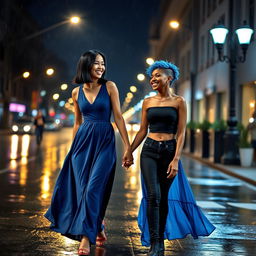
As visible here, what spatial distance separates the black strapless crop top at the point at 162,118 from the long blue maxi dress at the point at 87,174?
1.37 ft

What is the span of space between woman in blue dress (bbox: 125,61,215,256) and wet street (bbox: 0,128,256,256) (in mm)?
270

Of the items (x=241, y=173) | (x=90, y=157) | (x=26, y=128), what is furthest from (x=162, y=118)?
(x=26, y=128)

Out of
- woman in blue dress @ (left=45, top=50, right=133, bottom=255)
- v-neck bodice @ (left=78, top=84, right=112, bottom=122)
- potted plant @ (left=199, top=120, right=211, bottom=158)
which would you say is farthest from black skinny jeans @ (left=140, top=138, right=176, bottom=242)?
potted plant @ (left=199, top=120, right=211, bottom=158)

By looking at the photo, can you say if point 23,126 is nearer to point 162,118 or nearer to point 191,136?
point 191,136

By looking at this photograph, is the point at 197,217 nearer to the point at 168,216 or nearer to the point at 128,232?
the point at 168,216

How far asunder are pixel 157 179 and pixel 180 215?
49 centimetres

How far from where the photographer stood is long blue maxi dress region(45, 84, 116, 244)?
5.38m

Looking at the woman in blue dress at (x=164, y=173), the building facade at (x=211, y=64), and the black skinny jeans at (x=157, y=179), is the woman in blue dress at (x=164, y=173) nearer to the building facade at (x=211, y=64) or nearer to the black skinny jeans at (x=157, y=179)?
the black skinny jeans at (x=157, y=179)

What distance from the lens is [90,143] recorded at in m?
5.53

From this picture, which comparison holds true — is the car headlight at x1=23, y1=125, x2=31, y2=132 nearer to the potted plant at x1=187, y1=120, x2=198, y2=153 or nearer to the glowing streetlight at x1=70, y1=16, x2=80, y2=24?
the glowing streetlight at x1=70, y1=16, x2=80, y2=24

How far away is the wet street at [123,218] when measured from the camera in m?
5.74

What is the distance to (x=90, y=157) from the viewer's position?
5.54m

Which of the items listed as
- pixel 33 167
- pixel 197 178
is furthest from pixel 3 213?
pixel 33 167

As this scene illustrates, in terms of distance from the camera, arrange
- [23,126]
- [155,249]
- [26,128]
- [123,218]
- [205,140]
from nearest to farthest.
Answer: [155,249], [123,218], [205,140], [23,126], [26,128]
